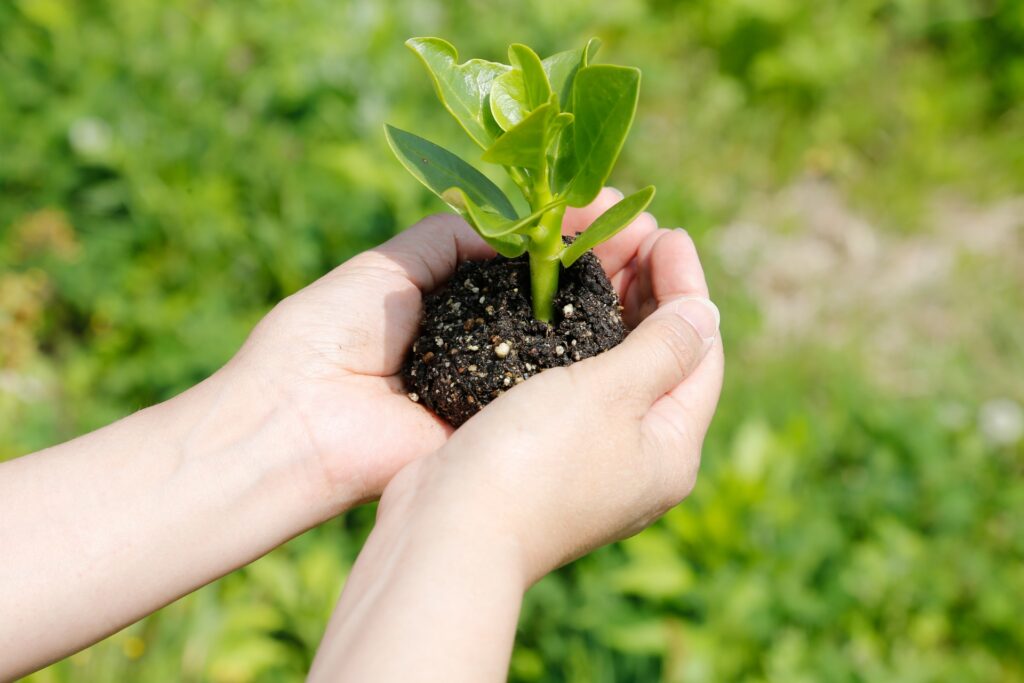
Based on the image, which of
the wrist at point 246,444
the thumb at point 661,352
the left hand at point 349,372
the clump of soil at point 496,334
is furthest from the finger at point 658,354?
the wrist at point 246,444

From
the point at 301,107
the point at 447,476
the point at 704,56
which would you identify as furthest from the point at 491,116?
the point at 704,56

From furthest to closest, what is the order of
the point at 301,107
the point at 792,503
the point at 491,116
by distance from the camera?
the point at 301,107 < the point at 792,503 < the point at 491,116

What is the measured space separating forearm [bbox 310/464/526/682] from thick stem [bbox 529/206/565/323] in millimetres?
464

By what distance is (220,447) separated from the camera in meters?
1.48

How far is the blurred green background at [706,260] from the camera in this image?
219 centimetres

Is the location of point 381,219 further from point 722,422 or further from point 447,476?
point 447,476

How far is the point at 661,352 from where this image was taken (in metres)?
1.43

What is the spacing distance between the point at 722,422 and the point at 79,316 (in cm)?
221

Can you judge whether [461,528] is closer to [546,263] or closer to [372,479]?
[372,479]

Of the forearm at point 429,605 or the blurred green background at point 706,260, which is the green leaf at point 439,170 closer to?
the forearm at point 429,605

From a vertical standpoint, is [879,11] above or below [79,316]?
below

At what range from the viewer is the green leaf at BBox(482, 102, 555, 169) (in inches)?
46.0

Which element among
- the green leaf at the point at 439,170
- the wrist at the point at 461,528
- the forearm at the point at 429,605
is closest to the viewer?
the forearm at the point at 429,605

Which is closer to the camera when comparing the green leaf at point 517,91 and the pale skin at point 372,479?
the pale skin at point 372,479
